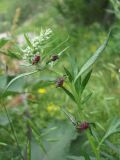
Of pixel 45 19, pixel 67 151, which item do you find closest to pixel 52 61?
pixel 67 151

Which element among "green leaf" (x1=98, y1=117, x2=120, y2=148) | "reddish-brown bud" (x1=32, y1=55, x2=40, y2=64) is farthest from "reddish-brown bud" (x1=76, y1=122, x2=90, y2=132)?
"reddish-brown bud" (x1=32, y1=55, x2=40, y2=64)

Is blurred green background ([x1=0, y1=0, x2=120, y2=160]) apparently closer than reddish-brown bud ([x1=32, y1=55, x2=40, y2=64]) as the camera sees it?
No

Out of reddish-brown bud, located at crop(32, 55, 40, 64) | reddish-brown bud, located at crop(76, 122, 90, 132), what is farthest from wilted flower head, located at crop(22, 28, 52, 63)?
reddish-brown bud, located at crop(76, 122, 90, 132)

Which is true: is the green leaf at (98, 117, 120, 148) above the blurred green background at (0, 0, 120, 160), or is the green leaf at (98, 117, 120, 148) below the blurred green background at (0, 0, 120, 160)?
above

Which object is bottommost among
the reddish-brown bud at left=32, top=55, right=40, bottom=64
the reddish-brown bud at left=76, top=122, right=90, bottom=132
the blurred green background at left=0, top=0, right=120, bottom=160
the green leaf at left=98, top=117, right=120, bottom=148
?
the blurred green background at left=0, top=0, right=120, bottom=160

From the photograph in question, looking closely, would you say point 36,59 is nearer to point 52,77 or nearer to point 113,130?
point 113,130

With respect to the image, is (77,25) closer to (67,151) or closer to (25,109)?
(25,109)

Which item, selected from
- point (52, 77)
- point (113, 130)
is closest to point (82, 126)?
point (113, 130)

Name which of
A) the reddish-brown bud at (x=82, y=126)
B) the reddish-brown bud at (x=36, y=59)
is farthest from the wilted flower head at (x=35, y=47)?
the reddish-brown bud at (x=82, y=126)

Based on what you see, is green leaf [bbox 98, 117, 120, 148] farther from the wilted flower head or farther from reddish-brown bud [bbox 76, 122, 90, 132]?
the wilted flower head
